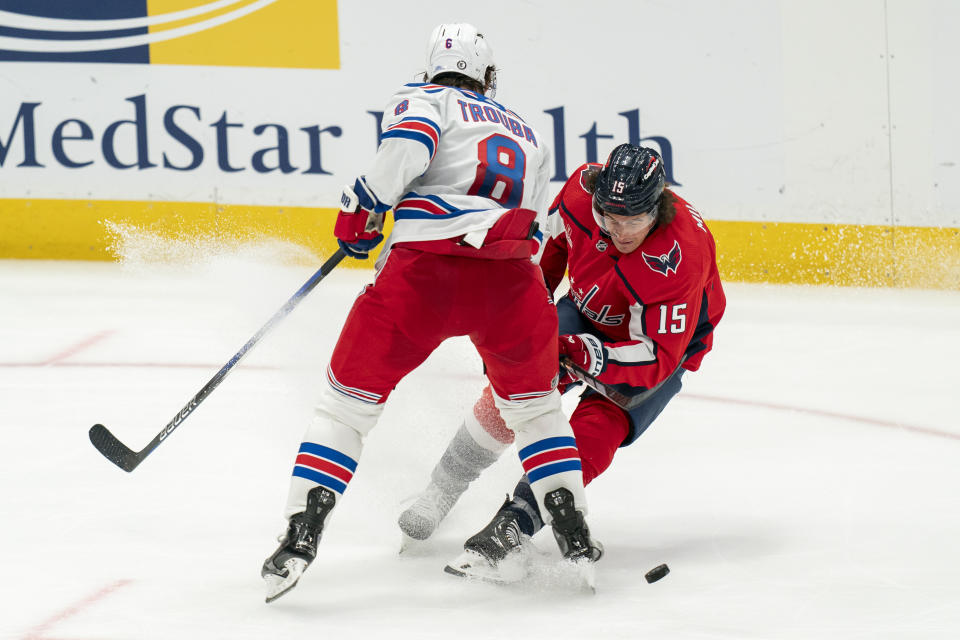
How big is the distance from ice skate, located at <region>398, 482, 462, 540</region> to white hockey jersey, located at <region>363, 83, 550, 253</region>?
55 cm

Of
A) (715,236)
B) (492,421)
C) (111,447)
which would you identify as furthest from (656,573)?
(715,236)

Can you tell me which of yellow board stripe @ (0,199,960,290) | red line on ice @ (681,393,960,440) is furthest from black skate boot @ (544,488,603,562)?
yellow board stripe @ (0,199,960,290)

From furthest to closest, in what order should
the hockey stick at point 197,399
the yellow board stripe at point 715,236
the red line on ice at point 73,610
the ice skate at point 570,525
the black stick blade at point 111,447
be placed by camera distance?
the yellow board stripe at point 715,236 → the black stick blade at point 111,447 → the hockey stick at point 197,399 → the ice skate at point 570,525 → the red line on ice at point 73,610

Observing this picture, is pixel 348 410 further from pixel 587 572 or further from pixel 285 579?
pixel 587 572

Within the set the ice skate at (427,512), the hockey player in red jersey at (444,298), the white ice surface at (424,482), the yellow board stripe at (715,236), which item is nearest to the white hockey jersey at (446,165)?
the hockey player in red jersey at (444,298)

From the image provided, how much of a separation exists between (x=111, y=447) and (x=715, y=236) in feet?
10.00

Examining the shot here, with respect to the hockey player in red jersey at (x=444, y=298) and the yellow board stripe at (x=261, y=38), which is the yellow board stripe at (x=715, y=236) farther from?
the hockey player in red jersey at (x=444, y=298)

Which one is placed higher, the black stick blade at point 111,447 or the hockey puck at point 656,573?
the black stick blade at point 111,447

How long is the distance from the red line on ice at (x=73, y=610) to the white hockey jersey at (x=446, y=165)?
31.1 inches

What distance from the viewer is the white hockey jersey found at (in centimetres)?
212

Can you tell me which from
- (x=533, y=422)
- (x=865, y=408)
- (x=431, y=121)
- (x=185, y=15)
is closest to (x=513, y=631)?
(x=533, y=422)

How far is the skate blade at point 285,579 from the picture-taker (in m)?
2.07

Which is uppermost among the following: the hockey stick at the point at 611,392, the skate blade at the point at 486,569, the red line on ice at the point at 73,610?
the hockey stick at the point at 611,392

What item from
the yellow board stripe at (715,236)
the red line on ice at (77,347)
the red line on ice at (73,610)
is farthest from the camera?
the yellow board stripe at (715,236)
